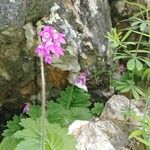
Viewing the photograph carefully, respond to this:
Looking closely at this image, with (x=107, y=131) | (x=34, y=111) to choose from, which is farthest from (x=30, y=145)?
(x=34, y=111)

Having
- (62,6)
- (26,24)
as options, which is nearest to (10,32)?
(26,24)

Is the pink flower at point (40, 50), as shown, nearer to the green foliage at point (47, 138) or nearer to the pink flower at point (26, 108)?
the green foliage at point (47, 138)

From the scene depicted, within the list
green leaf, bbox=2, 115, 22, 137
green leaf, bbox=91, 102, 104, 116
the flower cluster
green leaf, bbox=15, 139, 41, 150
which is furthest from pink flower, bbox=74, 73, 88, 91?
the flower cluster

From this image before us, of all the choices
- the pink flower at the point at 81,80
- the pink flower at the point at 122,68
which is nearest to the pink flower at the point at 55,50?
the pink flower at the point at 81,80

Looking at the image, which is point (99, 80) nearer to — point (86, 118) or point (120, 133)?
point (86, 118)

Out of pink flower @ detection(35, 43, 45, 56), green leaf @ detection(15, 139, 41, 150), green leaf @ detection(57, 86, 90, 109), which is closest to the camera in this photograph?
pink flower @ detection(35, 43, 45, 56)

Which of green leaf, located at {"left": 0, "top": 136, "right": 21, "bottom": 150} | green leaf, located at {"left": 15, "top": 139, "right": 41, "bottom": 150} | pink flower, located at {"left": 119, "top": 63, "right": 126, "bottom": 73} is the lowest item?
green leaf, located at {"left": 0, "top": 136, "right": 21, "bottom": 150}

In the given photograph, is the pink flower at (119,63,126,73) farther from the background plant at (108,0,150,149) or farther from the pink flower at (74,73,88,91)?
the pink flower at (74,73,88,91)

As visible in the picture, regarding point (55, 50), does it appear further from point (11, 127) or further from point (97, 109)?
point (97, 109)
